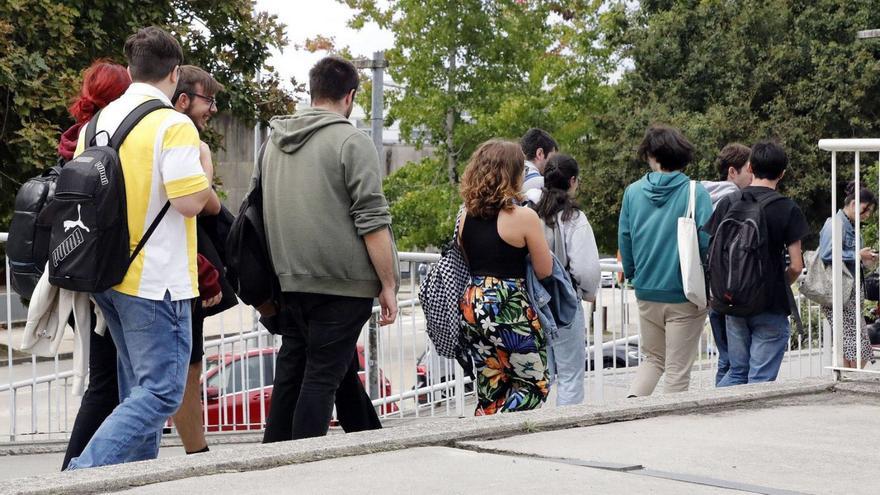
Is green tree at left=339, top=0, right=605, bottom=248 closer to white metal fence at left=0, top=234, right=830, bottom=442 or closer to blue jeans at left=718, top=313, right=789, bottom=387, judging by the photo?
white metal fence at left=0, top=234, right=830, bottom=442

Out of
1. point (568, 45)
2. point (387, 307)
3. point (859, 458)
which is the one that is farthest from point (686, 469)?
point (568, 45)

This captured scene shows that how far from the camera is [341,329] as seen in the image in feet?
16.5

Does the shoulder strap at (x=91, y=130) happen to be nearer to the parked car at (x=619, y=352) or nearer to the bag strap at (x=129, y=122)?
the bag strap at (x=129, y=122)

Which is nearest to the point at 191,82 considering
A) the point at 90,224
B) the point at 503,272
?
the point at 90,224

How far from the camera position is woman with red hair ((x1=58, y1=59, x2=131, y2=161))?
476cm

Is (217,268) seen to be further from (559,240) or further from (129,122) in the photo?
(559,240)

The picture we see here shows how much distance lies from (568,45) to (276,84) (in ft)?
34.7

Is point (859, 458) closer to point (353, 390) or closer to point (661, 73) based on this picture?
point (353, 390)

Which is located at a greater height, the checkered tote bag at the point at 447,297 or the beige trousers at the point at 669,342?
the checkered tote bag at the point at 447,297

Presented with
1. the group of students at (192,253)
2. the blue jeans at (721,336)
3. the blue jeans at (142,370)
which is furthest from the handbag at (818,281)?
the blue jeans at (142,370)

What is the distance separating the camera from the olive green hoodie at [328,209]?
4.97 metres

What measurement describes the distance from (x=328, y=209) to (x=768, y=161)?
9.22 feet

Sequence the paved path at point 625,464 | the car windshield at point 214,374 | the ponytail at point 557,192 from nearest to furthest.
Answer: the paved path at point 625,464 → the ponytail at point 557,192 → the car windshield at point 214,374

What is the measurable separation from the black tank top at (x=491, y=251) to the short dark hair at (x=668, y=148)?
1.55m
